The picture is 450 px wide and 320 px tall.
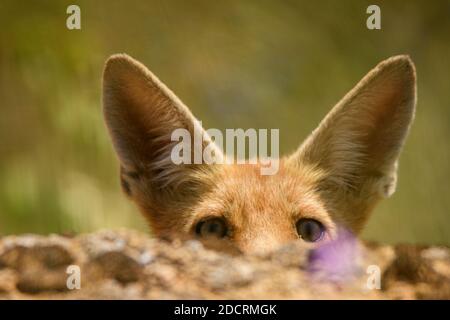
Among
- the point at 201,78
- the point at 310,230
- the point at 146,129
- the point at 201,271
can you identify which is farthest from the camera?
the point at 201,78

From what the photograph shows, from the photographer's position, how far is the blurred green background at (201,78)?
6.16 m

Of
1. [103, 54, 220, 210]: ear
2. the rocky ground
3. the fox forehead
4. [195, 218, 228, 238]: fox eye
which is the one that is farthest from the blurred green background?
the rocky ground

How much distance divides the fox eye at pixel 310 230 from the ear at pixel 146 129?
31.8 inches

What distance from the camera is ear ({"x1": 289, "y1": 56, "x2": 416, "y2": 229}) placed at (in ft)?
14.4

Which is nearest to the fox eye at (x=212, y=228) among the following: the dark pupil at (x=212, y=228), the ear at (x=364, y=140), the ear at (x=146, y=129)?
the dark pupil at (x=212, y=228)

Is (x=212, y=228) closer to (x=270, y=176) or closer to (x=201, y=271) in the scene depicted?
(x=270, y=176)

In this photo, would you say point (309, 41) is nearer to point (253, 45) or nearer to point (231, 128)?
point (253, 45)

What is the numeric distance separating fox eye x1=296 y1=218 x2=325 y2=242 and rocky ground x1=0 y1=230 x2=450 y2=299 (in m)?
0.99

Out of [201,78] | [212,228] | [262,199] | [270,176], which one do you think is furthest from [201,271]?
[201,78]

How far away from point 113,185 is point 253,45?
6.40 ft

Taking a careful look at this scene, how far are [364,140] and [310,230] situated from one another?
83cm

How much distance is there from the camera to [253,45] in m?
6.75

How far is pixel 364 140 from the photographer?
15.0ft
